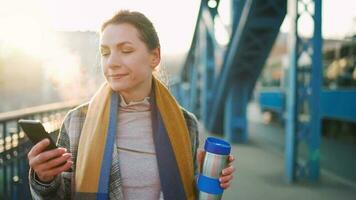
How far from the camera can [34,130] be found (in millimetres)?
1384

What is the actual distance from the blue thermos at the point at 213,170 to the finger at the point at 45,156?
62cm

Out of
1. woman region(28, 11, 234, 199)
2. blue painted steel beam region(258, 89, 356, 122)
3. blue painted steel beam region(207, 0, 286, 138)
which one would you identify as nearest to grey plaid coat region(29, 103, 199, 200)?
woman region(28, 11, 234, 199)

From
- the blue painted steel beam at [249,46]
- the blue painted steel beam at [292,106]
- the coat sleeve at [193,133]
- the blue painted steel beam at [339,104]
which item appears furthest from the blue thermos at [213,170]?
the blue painted steel beam at [339,104]

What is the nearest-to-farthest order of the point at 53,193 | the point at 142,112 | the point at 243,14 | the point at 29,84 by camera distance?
1. the point at 53,193
2. the point at 142,112
3. the point at 243,14
4. the point at 29,84

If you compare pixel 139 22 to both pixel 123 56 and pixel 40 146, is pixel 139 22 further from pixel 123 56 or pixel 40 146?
pixel 40 146

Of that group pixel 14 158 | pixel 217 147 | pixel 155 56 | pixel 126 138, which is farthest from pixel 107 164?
pixel 14 158

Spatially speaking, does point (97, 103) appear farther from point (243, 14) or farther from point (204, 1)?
point (204, 1)

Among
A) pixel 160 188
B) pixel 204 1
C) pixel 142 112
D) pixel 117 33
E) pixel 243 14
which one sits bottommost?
pixel 160 188

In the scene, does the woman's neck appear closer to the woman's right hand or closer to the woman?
the woman

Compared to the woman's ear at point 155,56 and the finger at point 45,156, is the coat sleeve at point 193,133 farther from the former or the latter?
the finger at point 45,156

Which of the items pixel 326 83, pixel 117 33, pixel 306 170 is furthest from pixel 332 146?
pixel 117 33

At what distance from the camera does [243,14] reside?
7.43 meters

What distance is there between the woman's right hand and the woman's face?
1.52 ft

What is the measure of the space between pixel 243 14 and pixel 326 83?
5988 millimetres
